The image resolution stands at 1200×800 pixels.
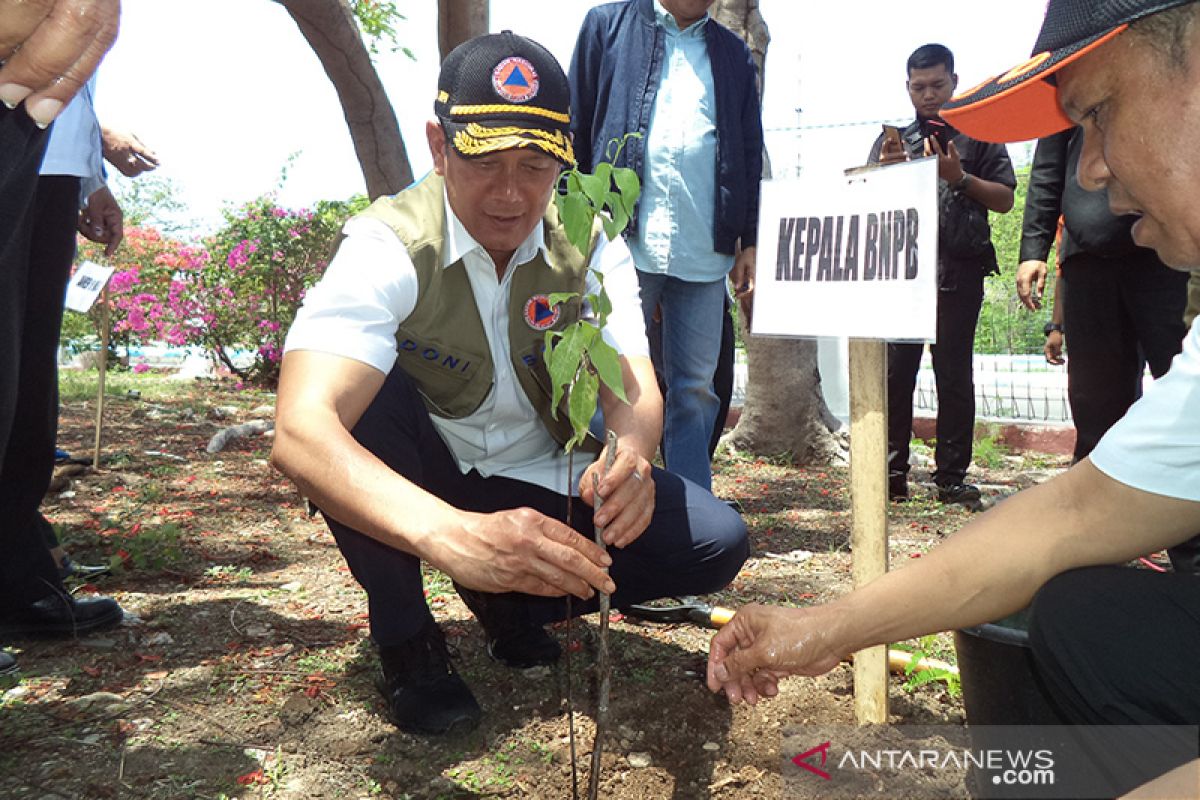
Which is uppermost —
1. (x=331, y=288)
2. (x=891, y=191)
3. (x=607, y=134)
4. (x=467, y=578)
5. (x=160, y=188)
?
(x=160, y=188)

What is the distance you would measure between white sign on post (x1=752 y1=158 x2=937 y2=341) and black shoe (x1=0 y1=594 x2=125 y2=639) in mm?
1972

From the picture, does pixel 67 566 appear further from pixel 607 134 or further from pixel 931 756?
pixel 931 756

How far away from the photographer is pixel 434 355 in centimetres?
200

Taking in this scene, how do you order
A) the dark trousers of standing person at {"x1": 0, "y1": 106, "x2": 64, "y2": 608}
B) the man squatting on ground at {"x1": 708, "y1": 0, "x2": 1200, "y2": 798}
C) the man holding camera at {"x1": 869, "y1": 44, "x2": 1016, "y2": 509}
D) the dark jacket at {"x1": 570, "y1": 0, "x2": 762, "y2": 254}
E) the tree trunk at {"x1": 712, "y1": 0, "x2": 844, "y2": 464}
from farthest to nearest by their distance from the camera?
1. the tree trunk at {"x1": 712, "y1": 0, "x2": 844, "y2": 464}
2. the man holding camera at {"x1": 869, "y1": 44, "x2": 1016, "y2": 509}
3. the dark jacket at {"x1": 570, "y1": 0, "x2": 762, "y2": 254}
4. the dark trousers of standing person at {"x1": 0, "y1": 106, "x2": 64, "y2": 608}
5. the man squatting on ground at {"x1": 708, "y1": 0, "x2": 1200, "y2": 798}

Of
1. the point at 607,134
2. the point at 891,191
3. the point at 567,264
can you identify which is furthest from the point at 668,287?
the point at 891,191

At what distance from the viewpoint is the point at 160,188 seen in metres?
42.2

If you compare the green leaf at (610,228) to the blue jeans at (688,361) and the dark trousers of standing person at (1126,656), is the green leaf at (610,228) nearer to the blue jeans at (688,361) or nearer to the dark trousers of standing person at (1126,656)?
the dark trousers of standing person at (1126,656)

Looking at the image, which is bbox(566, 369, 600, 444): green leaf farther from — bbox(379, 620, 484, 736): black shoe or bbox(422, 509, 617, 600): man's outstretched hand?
bbox(379, 620, 484, 736): black shoe

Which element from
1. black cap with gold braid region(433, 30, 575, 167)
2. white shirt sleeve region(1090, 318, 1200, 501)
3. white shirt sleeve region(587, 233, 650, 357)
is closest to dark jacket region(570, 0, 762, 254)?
white shirt sleeve region(587, 233, 650, 357)

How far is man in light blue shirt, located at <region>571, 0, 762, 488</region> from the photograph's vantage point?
313 cm

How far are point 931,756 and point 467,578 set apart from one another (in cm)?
111

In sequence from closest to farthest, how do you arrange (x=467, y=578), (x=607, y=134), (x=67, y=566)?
(x=467, y=578), (x=67, y=566), (x=607, y=134)

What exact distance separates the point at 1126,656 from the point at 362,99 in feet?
17.7

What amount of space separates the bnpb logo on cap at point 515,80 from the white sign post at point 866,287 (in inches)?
24.5
